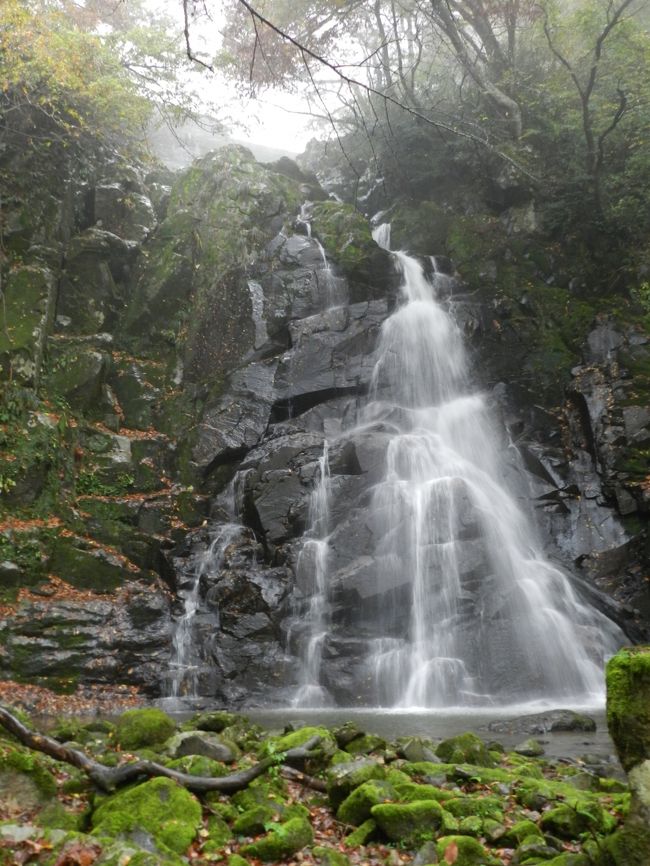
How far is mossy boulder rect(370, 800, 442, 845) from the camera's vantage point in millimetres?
3912

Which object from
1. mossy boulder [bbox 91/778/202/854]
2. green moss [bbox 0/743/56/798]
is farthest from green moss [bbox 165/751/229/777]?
green moss [bbox 0/743/56/798]

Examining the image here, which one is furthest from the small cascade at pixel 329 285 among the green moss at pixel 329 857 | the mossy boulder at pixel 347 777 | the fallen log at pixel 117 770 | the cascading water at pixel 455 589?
the green moss at pixel 329 857

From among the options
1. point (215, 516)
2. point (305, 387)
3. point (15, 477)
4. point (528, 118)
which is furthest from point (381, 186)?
point (15, 477)

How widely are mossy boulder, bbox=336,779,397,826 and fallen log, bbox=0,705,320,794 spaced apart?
0.61 meters

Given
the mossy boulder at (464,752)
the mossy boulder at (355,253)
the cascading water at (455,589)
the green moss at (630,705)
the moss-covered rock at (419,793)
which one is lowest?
the moss-covered rock at (419,793)

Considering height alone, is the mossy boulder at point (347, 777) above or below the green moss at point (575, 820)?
above

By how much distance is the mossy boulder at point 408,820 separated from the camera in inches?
154

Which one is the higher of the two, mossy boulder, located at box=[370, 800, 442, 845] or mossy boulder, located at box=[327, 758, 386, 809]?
mossy boulder, located at box=[327, 758, 386, 809]

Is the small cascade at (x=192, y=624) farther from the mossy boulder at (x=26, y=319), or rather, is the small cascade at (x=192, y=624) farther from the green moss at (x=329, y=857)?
the green moss at (x=329, y=857)

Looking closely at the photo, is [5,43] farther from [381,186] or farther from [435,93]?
[435,93]

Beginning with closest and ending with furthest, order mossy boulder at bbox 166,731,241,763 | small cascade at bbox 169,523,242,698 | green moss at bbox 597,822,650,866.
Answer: green moss at bbox 597,822,650,866 < mossy boulder at bbox 166,731,241,763 < small cascade at bbox 169,523,242,698

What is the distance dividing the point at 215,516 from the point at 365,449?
3.54 metres

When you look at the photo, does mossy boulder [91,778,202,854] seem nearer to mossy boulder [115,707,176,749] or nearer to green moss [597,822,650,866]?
mossy boulder [115,707,176,749]

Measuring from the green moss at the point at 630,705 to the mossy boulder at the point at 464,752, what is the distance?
267 centimetres
